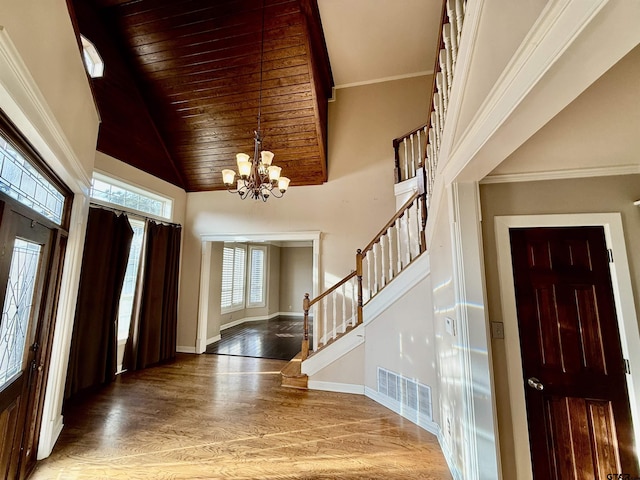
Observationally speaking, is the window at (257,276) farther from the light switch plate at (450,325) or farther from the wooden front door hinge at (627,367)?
the wooden front door hinge at (627,367)

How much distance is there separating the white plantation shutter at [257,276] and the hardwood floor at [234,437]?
4753 mm

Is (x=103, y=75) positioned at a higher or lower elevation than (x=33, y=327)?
higher

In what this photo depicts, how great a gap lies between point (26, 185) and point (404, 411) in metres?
3.78

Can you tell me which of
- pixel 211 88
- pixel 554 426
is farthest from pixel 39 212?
pixel 554 426

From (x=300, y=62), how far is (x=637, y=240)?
4.01m

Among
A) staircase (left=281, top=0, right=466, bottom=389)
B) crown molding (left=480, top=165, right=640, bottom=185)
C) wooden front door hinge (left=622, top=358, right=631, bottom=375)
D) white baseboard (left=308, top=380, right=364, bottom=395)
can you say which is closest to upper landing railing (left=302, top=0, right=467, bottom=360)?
staircase (left=281, top=0, right=466, bottom=389)

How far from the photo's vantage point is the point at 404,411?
9.34 feet

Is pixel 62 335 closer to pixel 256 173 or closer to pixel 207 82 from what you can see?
pixel 256 173

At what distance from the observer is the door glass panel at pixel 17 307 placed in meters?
1.64

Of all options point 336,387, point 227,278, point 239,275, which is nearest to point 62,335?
point 336,387

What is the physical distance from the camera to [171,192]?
499 cm

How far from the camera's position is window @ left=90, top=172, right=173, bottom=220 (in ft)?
12.0

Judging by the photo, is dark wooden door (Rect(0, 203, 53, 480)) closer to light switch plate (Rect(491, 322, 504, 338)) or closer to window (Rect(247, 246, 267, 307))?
light switch plate (Rect(491, 322, 504, 338))

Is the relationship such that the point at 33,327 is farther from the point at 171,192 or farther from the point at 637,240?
the point at 637,240
